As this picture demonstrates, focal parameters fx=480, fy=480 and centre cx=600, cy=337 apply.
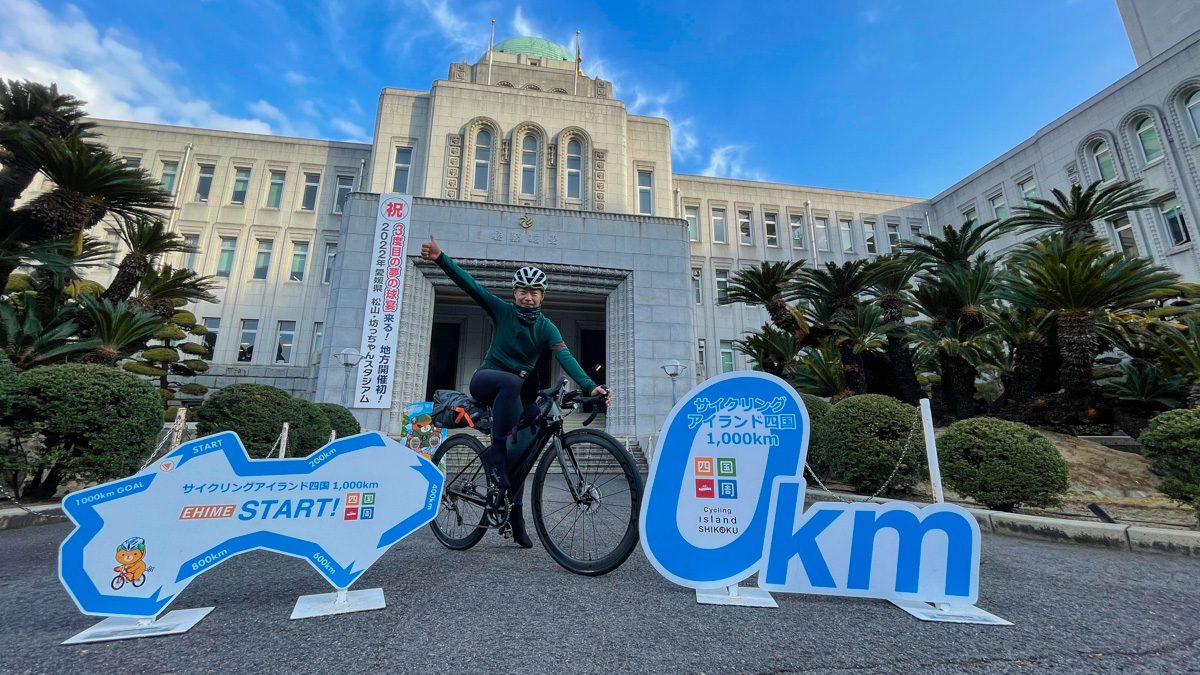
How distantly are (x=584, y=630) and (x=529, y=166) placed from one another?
19075 millimetres

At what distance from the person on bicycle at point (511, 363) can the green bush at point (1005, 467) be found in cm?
510

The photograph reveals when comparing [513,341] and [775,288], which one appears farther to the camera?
[775,288]

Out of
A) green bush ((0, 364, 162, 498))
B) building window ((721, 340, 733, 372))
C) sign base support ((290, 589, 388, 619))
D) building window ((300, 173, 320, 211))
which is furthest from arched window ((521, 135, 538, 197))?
sign base support ((290, 589, 388, 619))

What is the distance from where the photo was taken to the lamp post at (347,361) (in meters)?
12.8

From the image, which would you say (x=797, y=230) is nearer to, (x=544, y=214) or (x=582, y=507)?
(x=544, y=214)

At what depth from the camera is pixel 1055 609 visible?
2576 mm

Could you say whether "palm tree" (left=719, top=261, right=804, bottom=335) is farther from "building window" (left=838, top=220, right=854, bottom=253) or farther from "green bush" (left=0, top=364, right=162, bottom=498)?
"building window" (left=838, top=220, right=854, bottom=253)

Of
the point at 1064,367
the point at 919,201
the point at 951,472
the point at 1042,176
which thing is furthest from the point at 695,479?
the point at 919,201

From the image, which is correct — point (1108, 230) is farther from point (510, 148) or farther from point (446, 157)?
point (446, 157)

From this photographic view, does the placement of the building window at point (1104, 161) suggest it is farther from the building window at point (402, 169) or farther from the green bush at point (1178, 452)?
the building window at point (402, 169)

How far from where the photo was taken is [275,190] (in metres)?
24.0

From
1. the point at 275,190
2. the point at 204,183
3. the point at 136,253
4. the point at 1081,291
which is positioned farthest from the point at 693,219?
the point at 204,183

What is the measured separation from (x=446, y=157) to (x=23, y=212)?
469 inches

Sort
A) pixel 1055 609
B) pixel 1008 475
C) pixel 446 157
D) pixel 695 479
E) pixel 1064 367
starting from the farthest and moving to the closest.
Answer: pixel 446 157
pixel 1064 367
pixel 1008 475
pixel 695 479
pixel 1055 609
